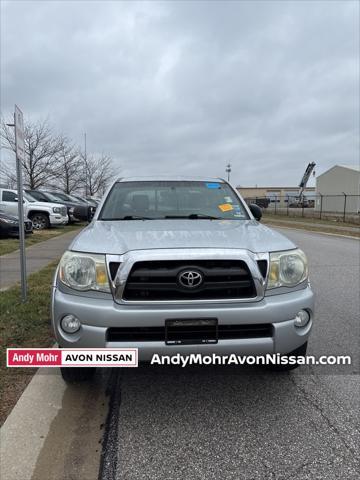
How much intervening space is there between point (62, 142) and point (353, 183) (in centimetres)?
3329

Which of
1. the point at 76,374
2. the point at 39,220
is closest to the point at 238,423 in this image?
the point at 76,374

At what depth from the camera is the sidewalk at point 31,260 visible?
22.5 feet

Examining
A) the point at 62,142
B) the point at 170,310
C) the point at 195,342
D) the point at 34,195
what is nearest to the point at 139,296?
the point at 170,310

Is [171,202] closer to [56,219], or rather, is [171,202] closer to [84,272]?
[84,272]

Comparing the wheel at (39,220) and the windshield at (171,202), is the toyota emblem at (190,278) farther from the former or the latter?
the wheel at (39,220)

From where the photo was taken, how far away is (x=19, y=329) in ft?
13.7

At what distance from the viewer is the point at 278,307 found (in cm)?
261

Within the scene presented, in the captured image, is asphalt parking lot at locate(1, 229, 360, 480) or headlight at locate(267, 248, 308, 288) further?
headlight at locate(267, 248, 308, 288)

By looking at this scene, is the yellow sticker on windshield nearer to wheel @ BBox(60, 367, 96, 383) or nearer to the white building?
wheel @ BBox(60, 367, 96, 383)

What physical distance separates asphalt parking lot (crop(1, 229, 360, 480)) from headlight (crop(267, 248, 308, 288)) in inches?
36.1

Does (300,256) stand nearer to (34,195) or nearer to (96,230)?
(96,230)

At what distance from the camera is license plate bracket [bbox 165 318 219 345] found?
99.1 inches

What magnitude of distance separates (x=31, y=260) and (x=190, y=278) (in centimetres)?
723

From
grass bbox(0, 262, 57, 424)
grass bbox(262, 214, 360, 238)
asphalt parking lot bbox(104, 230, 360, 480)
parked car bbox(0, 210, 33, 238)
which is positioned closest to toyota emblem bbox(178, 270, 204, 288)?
asphalt parking lot bbox(104, 230, 360, 480)
